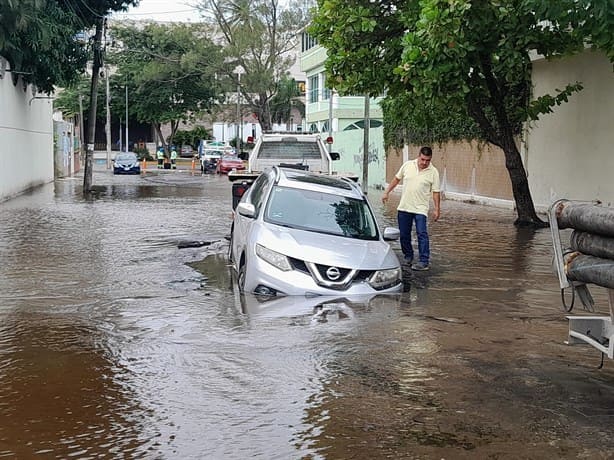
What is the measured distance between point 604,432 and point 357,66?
1491 cm

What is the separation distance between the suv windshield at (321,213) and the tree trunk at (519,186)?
9.11 meters

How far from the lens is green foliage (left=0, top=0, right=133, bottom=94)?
21.6m

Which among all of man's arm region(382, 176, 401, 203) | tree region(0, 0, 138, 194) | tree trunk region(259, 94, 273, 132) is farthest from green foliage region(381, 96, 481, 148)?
tree trunk region(259, 94, 273, 132)

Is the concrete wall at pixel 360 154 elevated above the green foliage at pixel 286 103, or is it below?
below

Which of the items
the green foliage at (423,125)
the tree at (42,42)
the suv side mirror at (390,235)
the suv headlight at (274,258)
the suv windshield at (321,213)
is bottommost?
the suv headlight at (274,258)

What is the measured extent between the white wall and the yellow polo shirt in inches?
269

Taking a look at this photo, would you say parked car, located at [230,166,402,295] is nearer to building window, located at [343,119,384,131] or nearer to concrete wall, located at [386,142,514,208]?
concrete wall, located at [386,142,514,208]

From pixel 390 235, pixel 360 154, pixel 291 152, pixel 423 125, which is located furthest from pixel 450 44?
pixel 360 154

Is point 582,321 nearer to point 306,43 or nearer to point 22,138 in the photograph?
point 22,138

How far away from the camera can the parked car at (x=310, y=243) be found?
375 inches

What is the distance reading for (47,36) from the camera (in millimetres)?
24859

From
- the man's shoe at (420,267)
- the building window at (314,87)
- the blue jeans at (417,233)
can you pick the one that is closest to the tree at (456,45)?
the blue jeans at (417,233)

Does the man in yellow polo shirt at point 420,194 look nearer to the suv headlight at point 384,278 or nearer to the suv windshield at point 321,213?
the suv windshield at point 321,213

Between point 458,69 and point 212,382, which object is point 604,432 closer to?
point 212,382
